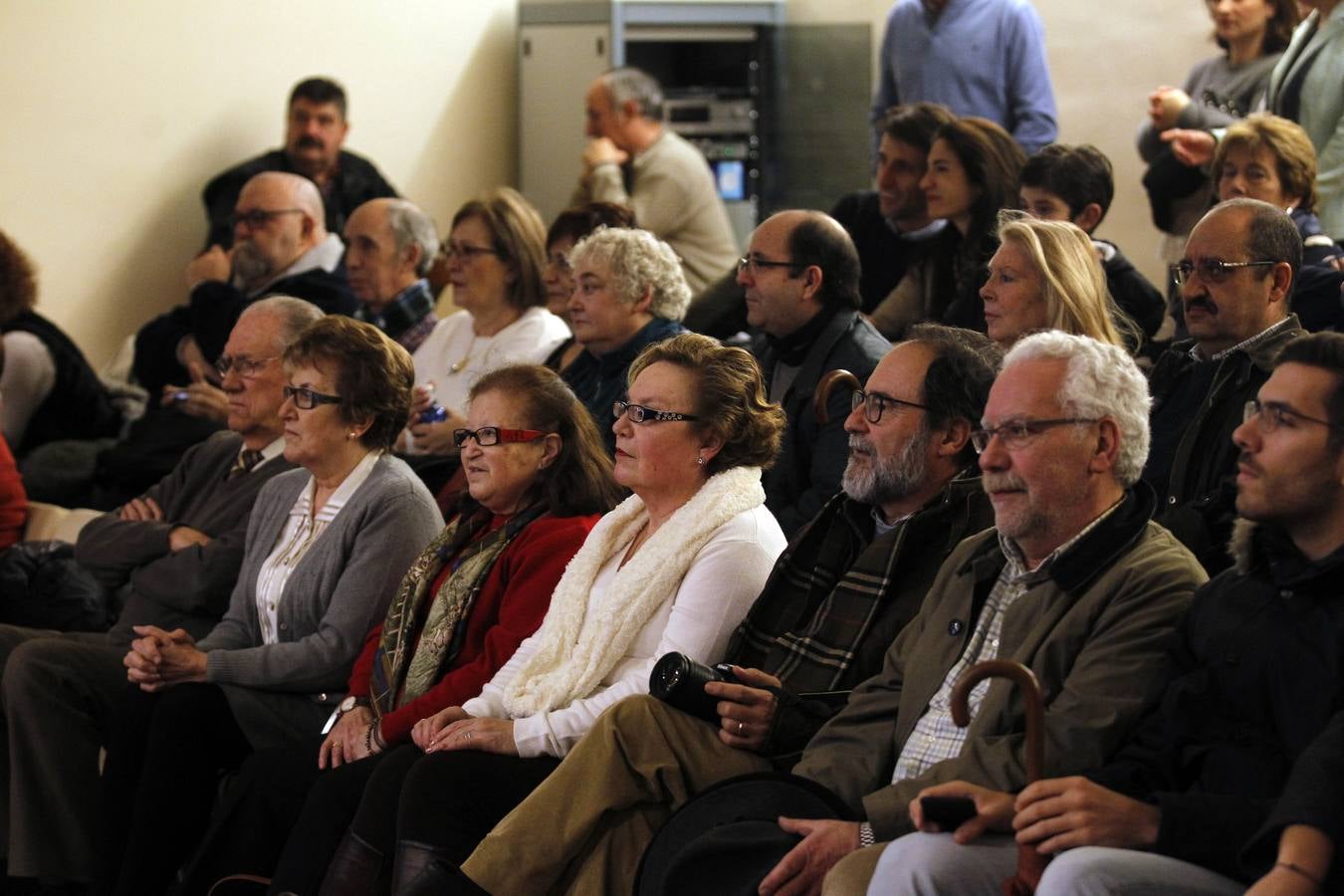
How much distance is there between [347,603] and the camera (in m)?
3.76

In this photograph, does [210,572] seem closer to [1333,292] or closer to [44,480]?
[44,480]

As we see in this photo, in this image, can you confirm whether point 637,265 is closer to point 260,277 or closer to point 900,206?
point 900,206

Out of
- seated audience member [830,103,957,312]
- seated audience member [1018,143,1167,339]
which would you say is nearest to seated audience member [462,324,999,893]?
seated audience member [1018,143,1167,339]

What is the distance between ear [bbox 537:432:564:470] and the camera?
3598 mm

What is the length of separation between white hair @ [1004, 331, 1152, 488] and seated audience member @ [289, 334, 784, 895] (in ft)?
2.43

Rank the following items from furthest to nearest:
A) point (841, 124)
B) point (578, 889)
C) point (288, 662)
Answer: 1. point (841, 124)
2. point (288, 662)
3. point (578, 889)

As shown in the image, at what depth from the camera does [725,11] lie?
8.09 meters

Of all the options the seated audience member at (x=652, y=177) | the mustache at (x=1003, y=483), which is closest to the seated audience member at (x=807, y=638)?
the mustache at (x=1003, y=483)

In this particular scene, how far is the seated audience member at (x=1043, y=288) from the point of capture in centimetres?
367

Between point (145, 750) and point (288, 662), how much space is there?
14.5 inches

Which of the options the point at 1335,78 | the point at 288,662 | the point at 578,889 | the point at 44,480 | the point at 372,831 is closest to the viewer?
the point at 578,889

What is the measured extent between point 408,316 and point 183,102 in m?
2.11

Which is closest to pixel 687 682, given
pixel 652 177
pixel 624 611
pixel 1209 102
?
pixel 624 611

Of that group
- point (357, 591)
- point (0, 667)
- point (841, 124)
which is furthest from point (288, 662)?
point (841, 124)
